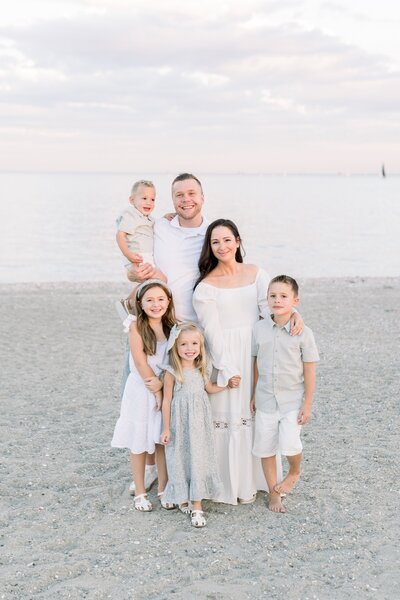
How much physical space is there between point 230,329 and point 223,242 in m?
0.58

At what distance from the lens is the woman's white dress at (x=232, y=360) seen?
4762 millimetres

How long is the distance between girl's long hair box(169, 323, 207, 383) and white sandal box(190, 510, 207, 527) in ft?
2.85

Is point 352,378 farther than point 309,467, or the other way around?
point 352,378

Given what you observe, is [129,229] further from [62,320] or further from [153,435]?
[62,320]

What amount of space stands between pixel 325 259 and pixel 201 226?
1003 inches

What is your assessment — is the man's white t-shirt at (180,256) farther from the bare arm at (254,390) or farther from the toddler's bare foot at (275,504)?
the toddler's bare foot at (275,504)

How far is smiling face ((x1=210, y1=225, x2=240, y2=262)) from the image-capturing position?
15.3 feet

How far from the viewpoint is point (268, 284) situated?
486 centimetres

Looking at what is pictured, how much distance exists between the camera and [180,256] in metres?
4.89

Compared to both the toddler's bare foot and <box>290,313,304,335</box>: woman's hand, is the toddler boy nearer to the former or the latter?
<box>290,313,304,335</box>: woman's hand

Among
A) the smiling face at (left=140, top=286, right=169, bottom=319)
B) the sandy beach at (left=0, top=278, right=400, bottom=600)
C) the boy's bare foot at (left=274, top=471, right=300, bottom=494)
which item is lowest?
the sandy beach at (left=0, top=278, right=400, bottom=600)

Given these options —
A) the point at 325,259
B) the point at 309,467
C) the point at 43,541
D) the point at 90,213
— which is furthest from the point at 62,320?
the point at 90,213

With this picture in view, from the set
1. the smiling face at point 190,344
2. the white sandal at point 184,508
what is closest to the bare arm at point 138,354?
the smiling face at point 190,344

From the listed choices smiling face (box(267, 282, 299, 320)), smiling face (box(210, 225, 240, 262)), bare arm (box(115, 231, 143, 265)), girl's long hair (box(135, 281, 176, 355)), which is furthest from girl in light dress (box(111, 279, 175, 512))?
smiling face (box(267, 282, 299, 320))
